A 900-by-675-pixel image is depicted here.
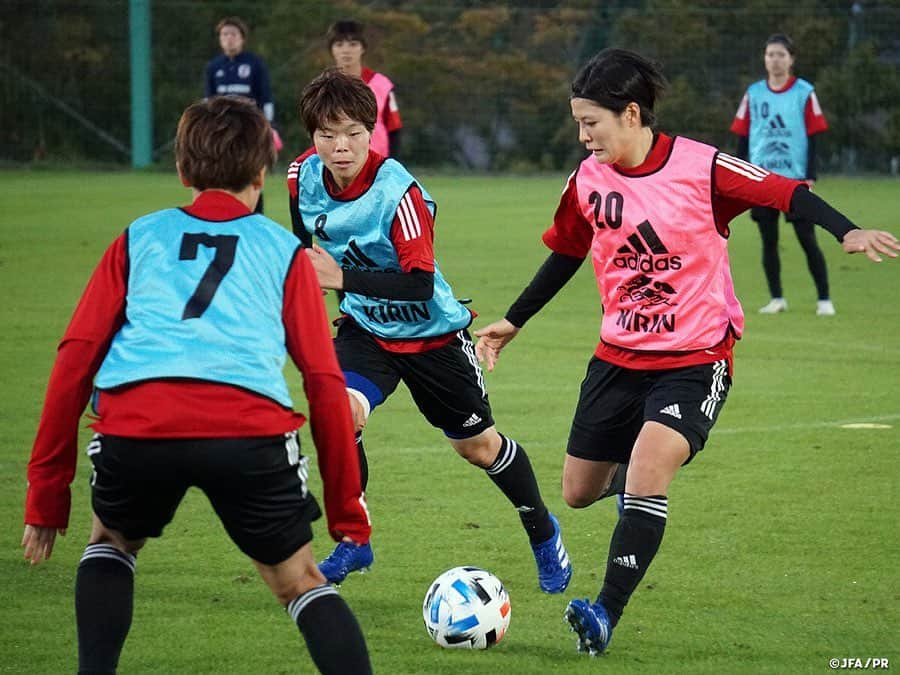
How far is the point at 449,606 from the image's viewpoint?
4.96m

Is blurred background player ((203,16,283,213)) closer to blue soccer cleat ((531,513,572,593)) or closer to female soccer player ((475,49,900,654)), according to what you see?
blue soccer cleat ((531,513,572,593))

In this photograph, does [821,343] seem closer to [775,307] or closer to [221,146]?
[775,307]

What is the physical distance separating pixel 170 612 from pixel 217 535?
3.52ft

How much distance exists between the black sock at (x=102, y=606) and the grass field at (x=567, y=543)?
0.90 metres

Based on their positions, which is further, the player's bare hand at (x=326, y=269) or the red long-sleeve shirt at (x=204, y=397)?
the player's bare hand at (x=326, y=269)

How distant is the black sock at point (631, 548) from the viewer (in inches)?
191

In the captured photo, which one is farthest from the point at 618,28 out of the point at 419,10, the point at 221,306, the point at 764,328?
the point at 221,306

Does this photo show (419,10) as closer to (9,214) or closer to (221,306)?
(9,214)

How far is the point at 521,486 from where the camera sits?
584 cm

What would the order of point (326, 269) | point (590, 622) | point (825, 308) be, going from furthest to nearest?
point (825, 308) < point (326, 269) < point (590, 622)

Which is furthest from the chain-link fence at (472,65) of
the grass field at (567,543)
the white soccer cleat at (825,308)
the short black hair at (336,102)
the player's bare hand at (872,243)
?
the player's bare hand at (872,243)

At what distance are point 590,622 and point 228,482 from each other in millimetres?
1545

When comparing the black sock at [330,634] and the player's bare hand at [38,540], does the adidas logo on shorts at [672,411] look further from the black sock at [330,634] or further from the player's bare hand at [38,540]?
the player's bare hand at [38,540]

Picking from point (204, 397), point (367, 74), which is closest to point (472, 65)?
point (367, 74)
